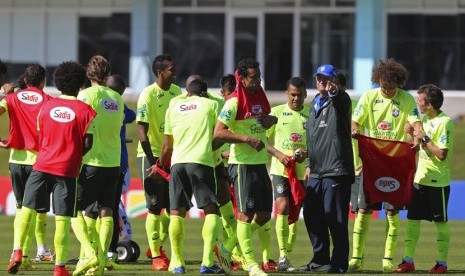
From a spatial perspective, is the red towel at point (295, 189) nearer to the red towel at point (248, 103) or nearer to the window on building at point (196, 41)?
the red towel at point (248, 103)

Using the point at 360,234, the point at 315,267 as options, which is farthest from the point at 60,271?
the point at 360,234

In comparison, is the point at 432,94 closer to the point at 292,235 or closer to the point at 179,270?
the point at 292,235

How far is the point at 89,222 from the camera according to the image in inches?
555

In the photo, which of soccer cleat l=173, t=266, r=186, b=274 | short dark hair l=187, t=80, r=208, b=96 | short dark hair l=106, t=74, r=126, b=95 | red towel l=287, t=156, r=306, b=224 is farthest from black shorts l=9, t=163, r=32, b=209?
red towel l=287, t=156, r=306, b=224

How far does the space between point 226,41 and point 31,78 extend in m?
25.1

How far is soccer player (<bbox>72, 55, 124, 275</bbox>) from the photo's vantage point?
13.9 meters

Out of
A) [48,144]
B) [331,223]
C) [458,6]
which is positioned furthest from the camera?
[458,6]

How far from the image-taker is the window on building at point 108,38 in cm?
3959

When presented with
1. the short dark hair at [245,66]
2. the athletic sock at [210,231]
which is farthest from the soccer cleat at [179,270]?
the short dark hair at [245,66]

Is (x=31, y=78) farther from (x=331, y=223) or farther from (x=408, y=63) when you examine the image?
(x=408, y=63)

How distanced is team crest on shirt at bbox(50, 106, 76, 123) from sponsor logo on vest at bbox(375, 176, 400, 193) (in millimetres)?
3890

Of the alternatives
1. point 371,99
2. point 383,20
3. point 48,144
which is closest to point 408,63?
point 383,20

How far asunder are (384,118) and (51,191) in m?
4.04

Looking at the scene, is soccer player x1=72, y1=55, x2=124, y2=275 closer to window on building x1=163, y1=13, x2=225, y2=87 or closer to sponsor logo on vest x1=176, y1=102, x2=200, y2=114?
sponsor logo on vest x1=176, y1=102, x2=200, y2=114
